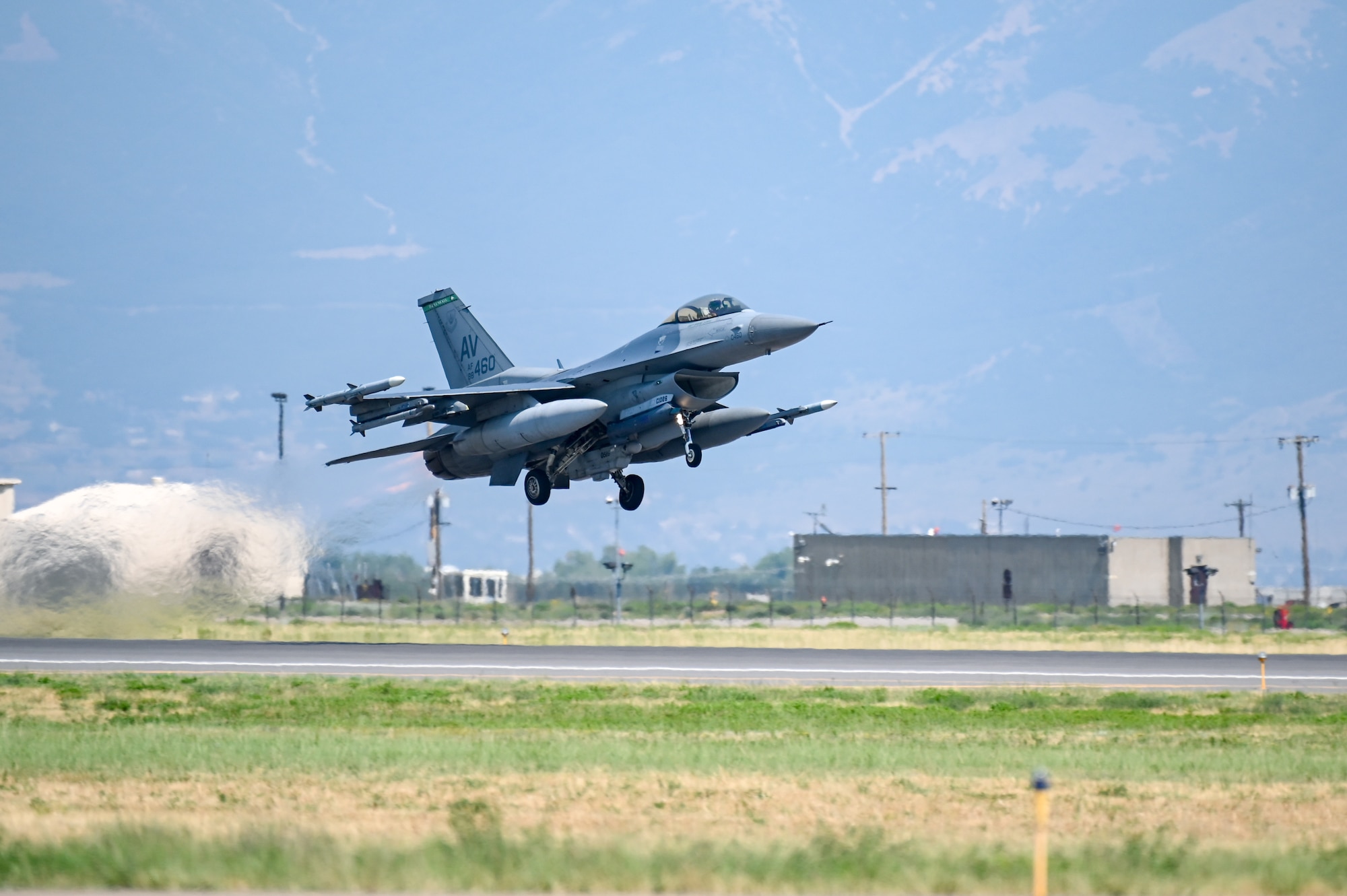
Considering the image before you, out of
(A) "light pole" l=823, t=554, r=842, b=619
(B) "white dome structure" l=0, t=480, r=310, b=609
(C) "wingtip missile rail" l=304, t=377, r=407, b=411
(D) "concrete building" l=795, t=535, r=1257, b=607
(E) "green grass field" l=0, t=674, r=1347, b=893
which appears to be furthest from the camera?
(A) "light pole" l=823, t=554, r=842, b=619

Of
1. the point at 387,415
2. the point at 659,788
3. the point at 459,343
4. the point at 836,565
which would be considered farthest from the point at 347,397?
the point at 836,565

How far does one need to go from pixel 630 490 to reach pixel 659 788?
71.9ft

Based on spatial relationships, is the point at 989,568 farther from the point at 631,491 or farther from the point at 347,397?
the point at 347,397

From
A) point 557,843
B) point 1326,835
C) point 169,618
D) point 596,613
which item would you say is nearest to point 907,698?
point 1326,835

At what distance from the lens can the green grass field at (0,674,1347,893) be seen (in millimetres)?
11219

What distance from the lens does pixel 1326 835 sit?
13.7 metres

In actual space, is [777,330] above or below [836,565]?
above

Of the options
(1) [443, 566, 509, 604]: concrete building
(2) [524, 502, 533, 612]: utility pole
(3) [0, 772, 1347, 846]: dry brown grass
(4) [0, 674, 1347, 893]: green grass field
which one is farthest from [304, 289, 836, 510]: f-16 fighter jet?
(1) [443, 566, 509, 604]: concrete building

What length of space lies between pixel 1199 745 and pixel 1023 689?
8169 mm

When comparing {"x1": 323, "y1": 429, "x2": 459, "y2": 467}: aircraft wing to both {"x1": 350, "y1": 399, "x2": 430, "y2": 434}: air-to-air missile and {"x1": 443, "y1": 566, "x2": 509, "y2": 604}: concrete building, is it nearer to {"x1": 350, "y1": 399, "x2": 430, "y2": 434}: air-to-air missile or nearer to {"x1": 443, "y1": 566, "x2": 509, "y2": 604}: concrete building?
{"x1": 350, "y1": 399, "x2": 430, "y2": 434}: air-to-air missile

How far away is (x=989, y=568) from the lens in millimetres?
88062

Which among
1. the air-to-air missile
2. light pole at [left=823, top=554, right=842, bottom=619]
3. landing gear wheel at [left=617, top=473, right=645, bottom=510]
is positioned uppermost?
the air-to-air missile

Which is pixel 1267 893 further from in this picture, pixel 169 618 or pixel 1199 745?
pixel 169 618

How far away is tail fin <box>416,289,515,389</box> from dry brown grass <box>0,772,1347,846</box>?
2414 centimetres
